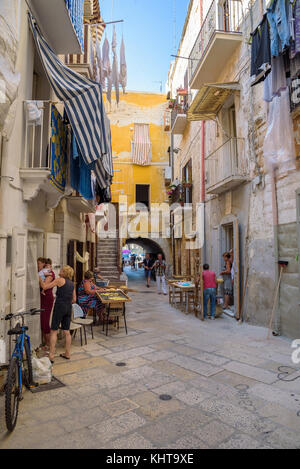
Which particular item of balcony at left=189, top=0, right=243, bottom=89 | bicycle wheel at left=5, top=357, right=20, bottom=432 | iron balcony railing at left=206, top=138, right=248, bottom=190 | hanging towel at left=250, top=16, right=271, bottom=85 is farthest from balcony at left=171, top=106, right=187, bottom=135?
bicycle wheel at left=5, top=357, right=20, bottom=432

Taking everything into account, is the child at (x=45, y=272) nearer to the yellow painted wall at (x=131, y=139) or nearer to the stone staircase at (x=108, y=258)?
the stone staircase at (x=108, y=258)

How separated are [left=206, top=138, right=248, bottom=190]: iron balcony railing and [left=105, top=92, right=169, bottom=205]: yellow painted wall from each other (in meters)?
11.8

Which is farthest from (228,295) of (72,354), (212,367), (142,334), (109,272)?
(109,272)

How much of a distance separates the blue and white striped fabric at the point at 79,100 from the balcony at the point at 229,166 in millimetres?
3954

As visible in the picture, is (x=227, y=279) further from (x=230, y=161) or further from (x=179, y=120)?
(x=179, y=120)

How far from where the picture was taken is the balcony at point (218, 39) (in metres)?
8.88

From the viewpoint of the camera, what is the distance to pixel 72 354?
5.51m

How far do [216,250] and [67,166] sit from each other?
20.0 ft

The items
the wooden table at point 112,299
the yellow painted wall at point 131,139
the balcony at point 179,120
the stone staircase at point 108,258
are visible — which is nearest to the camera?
the wooden table at point 112,299

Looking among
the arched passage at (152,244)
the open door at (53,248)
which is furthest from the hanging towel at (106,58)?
the arched passage at (152,244)

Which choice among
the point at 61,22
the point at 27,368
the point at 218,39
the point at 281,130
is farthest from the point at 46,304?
the point at 218,39

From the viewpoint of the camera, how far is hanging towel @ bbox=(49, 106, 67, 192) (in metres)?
5.79

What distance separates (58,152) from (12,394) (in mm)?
4457

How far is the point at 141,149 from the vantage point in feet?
72.2
